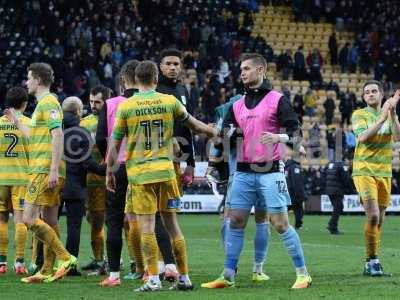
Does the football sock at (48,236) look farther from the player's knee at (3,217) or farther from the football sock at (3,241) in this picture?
the player's knee at (3,217)

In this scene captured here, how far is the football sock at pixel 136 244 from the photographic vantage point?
11367 mm

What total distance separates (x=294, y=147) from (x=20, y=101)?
12.4 feet

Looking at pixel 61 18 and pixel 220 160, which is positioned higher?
pixel 61 18

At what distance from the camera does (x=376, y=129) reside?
12102mm

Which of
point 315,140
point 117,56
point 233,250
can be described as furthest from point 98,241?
point 315,140

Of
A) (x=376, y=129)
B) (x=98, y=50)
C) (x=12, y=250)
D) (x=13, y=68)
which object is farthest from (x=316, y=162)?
(x=376, y=129)

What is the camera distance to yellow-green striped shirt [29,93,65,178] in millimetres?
11250

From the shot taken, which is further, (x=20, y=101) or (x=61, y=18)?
(x=61, y=18)

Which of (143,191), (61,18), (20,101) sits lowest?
(143,191)

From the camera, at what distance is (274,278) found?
11.8 meters

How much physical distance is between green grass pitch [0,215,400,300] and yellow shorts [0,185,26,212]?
2.77 ft

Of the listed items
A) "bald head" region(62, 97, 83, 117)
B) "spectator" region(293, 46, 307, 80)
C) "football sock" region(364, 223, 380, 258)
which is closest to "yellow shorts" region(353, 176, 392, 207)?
"football sock" region(364, 223, 380, 258)

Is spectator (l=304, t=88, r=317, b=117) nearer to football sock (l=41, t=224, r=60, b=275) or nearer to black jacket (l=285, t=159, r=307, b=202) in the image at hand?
black jacket (l=285, t=159, r=307, b=202)

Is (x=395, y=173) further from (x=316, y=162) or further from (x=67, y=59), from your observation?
(x=67, y=59)
